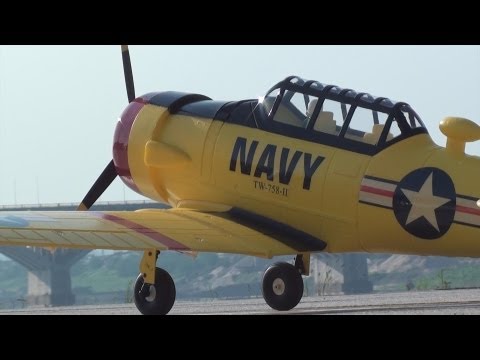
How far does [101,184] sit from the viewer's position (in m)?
18.0

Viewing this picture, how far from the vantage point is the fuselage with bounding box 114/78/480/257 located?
41.3 feet

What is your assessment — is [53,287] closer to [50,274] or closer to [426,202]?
[50,274]

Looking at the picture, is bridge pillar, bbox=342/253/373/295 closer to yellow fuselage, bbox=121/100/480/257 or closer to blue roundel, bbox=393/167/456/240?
yellow fuselage, bbox=121/100/480/257

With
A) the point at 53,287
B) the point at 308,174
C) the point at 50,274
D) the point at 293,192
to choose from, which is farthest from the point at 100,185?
the point at 50,274

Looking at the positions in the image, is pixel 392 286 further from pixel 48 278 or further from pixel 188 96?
pixel 188 96

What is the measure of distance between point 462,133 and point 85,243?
178 inches

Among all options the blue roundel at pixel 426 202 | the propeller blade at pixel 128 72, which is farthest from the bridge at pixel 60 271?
the blue roundel at pixel 426 202

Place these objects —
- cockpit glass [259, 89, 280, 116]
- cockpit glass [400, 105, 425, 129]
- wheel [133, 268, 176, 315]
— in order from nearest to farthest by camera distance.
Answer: cockpit glass [400, 105, 425, 129], wheel [133, 268, 176, 315], cockpit glass [259, 89, 280, 116]

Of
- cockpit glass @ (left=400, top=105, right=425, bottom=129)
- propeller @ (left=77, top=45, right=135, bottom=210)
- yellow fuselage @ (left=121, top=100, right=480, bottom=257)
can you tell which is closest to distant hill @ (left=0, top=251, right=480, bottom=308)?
propeller @ (left=77, top=45, right=135, bottom=210)

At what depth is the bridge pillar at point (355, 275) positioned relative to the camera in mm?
77562

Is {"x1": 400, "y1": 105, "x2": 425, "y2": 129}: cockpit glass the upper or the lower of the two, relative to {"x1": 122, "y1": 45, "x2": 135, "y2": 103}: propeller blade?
lower

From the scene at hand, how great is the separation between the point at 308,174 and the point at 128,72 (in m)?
5.99

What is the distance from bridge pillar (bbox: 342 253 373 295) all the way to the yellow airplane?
62.0 meters
